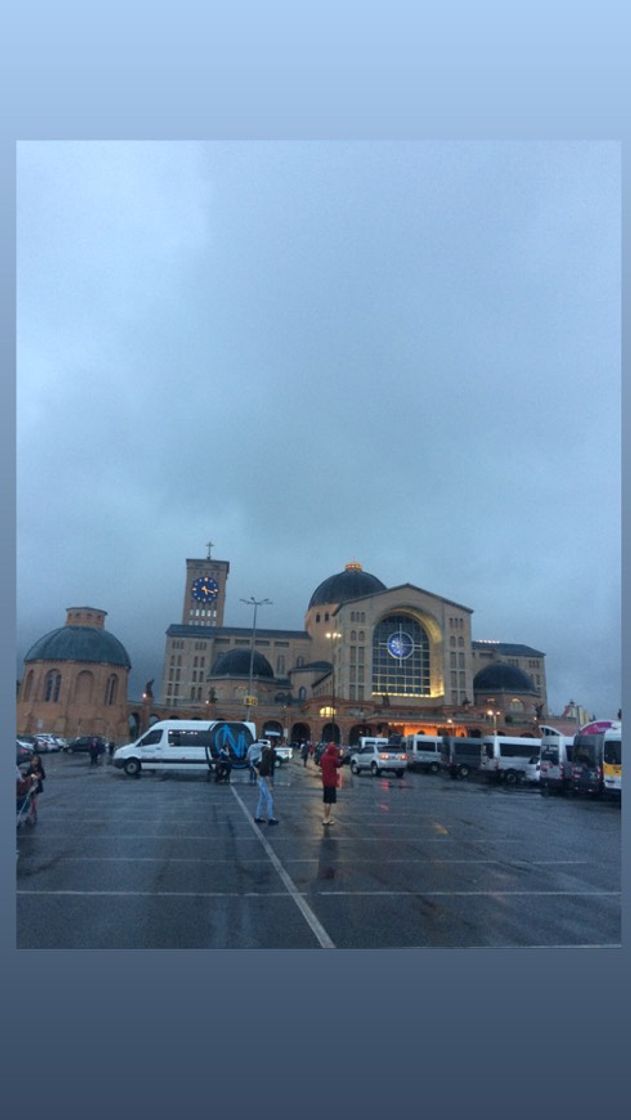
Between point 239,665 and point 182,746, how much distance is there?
53.6 meters

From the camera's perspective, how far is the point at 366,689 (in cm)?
6888

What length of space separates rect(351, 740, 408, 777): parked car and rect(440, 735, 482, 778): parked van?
260cm

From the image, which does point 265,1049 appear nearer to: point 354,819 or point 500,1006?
point 500,1006

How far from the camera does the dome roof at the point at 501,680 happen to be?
79188mm

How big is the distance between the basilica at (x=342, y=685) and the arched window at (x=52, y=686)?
13 centimetres

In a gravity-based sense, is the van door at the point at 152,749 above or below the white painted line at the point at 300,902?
below

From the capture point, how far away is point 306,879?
9.12 metres

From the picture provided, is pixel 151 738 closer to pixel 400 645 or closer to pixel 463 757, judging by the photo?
pixel 463 757

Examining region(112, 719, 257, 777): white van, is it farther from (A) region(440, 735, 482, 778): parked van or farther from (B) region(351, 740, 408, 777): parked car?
(A) region(440, 735, 482, 778): parked van

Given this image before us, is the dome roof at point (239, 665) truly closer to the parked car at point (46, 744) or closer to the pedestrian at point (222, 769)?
the parked car at point (46, 744)

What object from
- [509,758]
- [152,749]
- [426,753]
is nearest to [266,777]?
[152,749]

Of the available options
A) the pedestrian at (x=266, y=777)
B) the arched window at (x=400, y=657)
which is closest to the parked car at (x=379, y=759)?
Answer: the pedestrian at (x=266, y=777)

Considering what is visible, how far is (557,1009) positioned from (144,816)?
11227 millimetres

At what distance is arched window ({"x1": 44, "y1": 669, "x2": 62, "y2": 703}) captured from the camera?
2950 inches
